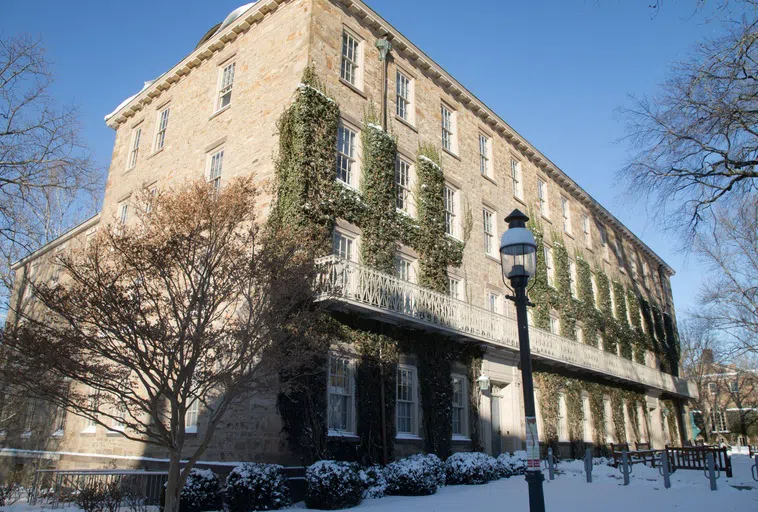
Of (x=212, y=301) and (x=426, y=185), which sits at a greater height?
(x=426, y=185)

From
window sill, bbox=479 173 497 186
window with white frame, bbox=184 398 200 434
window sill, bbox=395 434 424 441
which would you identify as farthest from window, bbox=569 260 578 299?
window with white frame, bbox=184 398 200 434

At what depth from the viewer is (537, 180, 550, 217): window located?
26000 millimetres

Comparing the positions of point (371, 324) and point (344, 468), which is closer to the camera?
point (344, 468)

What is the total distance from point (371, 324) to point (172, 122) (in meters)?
11.0

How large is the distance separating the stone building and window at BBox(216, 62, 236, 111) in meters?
0.06

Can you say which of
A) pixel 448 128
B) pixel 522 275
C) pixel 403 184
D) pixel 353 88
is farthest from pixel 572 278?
pixel 522 275

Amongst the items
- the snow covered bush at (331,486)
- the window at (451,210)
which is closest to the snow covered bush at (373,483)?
the snow covered bush at (331,486)

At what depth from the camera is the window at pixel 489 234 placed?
21578mm

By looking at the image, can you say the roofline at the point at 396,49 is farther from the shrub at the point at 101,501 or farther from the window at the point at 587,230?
the shrub at the point at 101,501

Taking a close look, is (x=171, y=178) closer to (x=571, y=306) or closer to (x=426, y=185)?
(x=426, y=185)

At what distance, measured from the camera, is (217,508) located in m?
11.2

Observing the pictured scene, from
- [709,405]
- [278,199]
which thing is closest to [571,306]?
[278,199]

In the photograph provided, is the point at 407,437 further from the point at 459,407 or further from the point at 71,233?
the point at 71,233

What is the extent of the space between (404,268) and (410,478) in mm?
6439
